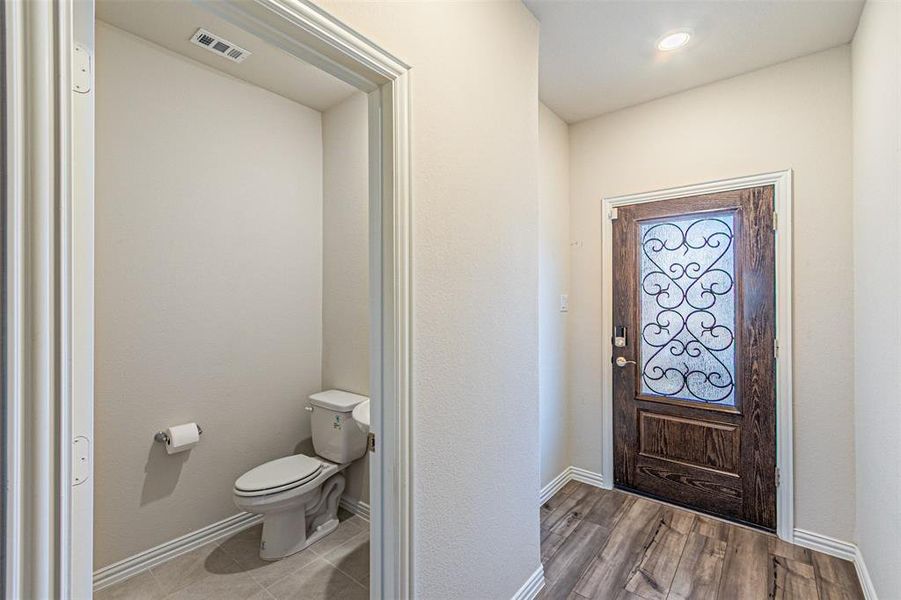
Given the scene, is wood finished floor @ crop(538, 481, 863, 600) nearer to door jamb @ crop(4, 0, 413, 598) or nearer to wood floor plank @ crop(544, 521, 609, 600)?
wood floor plank @ crop(544, 521, 609, 600)

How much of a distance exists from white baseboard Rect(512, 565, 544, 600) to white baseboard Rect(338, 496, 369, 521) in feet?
3.64

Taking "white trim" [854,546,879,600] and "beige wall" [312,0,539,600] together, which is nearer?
"beige wall" [312,0,539,600]

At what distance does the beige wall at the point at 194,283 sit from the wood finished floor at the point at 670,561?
5.88ft

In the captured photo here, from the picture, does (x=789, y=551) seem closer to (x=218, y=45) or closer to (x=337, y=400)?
(x=337, y=400)

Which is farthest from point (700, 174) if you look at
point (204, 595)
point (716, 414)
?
point (204, 595)

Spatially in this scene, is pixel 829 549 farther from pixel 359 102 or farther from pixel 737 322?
pixel 359 102

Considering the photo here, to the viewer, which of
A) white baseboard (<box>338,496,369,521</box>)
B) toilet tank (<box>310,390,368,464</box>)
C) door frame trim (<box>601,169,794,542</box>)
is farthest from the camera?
white baseboard (<box>338,496,369,521</box>)

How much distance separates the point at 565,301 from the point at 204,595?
2642mm

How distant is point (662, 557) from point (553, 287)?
1.64m

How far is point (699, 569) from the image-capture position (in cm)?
200

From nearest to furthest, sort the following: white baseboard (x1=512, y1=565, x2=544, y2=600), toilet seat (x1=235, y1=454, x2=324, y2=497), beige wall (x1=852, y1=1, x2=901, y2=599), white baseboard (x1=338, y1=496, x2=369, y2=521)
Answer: beige wall (x1=852, y1=1, x2=901, y2=599) < white baseboard (x1=512, y1=565, x2=544, y2=600) < toilet seat (x1=235, y1=454, x2=324, y2=497) < white baseboard (x1=338, y1=496, x2=369, y2=521)

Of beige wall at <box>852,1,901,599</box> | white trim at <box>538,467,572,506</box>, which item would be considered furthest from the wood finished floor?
beige wall at <box>852,1,901,599</box>

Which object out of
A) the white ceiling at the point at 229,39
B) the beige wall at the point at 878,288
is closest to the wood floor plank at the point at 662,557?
the beige wall at the point at 878,288

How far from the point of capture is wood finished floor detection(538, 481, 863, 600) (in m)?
1.86
